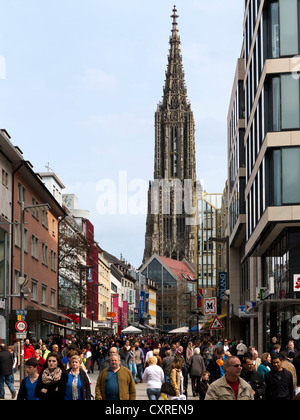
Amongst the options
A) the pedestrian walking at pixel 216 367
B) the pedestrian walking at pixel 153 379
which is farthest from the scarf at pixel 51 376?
the pedestrian walking at pixel 216 367

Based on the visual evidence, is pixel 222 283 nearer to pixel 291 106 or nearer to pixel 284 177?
pixel 284 177

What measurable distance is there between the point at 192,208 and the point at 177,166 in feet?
35.1

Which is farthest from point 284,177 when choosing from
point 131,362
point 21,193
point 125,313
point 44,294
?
point 125,313

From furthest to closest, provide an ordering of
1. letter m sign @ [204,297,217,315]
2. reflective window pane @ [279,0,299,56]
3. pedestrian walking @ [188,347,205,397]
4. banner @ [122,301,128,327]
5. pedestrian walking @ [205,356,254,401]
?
1. banner @ [122,301,128,327]
2. letter m sign @ [204,297,217,315]
3. reflective window pane @ [279,0,299,56]
4. pedestrian walking @ [188,347,205,397]
5. pedestrian walking @ [205,356,254,401]

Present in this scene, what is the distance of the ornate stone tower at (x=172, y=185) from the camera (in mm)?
192250

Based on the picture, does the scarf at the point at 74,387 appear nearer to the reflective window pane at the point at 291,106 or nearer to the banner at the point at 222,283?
the reflective window pane at the point at 291,106

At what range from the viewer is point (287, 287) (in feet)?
112

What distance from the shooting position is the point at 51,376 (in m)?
10.8

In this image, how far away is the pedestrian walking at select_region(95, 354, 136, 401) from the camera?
1141 cm

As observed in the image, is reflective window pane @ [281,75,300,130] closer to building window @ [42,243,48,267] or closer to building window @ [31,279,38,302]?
building window @ [31,279,38,302]

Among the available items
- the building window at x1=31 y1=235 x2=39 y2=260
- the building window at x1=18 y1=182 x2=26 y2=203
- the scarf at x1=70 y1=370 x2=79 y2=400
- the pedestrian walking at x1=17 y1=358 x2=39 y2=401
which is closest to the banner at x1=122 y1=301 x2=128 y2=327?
the building window at x1=31 y1=235 x2=39 y2=260

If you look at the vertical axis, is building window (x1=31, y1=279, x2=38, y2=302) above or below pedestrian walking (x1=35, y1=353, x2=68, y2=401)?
above

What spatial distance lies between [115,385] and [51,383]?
3.42 feet

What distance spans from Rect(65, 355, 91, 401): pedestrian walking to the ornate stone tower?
A: 177252 mm
